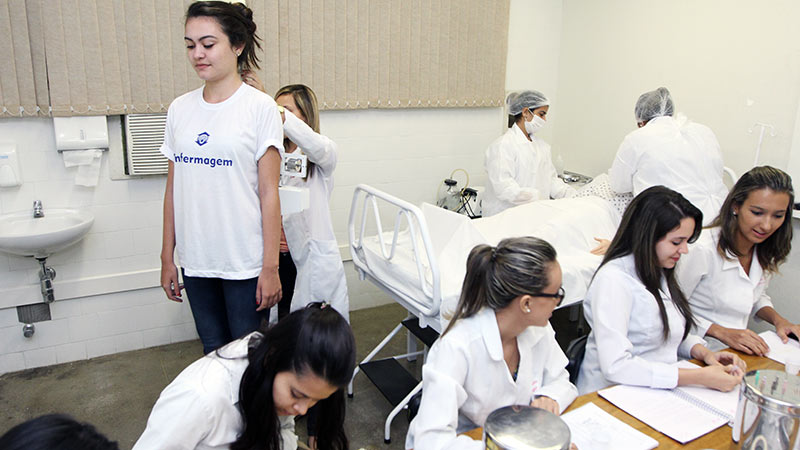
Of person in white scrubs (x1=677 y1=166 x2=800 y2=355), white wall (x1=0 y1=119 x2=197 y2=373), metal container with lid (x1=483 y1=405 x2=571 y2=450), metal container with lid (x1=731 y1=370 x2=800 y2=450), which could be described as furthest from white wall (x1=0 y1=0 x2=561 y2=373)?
metal container with lid (x1=731 y1=370 x2=800 y2=450)

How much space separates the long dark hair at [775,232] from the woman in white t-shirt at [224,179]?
162 centimetres

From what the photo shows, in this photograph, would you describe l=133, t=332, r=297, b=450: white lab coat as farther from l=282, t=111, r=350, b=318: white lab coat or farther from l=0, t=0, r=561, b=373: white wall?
l=0, t=0, r=561, b=373: white wall

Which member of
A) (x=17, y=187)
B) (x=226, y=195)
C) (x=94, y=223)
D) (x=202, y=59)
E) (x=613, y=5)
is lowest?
(x=94, y=223)

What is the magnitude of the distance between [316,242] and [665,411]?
1.45 m

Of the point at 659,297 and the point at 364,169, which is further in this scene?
the point at 364,169

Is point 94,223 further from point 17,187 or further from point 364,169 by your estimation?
point 364,169

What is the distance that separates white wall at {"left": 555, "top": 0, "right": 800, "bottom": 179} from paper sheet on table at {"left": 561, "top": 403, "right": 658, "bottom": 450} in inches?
89.4

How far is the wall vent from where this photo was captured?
3.00 m

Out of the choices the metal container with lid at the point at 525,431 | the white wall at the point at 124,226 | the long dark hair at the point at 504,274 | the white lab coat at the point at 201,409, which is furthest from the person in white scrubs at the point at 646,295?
the white wall at the point at 124,226

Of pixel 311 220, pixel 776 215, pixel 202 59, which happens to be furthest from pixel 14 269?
pixel 776 215

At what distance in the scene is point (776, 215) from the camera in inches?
80.8

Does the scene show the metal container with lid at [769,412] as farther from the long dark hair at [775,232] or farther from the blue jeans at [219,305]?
the blue jeans at [219,305]

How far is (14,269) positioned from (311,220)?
1682 millimetres

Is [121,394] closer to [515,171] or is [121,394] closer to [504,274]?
[504,274]
